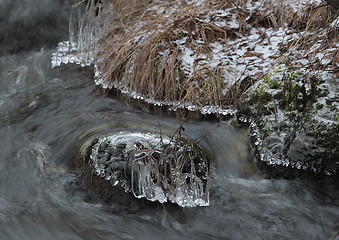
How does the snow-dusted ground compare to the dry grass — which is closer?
the snow-dusted ground

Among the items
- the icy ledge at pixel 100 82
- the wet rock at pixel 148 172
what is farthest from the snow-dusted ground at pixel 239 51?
the wet rock at pixel 148 172

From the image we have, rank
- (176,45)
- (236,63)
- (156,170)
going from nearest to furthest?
1. (156,170)
2. (236,63)
3. (176,45)

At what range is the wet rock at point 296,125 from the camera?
407 centimetres

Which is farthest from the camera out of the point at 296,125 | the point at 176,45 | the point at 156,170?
the point at 176,45

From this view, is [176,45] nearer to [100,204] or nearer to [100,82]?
[100,82]

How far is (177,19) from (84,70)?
4.58 feet

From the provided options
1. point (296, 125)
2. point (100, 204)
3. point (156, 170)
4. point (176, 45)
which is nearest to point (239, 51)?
point (176, 45)

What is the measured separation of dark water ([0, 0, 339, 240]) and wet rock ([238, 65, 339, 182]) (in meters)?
0.14

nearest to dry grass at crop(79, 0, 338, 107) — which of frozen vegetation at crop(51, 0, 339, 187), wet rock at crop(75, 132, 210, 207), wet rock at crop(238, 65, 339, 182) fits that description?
frozen vegetation at crop(51, 0, 339, 187)

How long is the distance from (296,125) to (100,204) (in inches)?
73.1

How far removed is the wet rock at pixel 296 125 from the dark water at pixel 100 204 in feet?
0.46

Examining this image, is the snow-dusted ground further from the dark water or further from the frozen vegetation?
the dark water

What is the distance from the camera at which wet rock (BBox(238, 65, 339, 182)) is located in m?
4.07

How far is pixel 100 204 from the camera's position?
3953 millimetres
